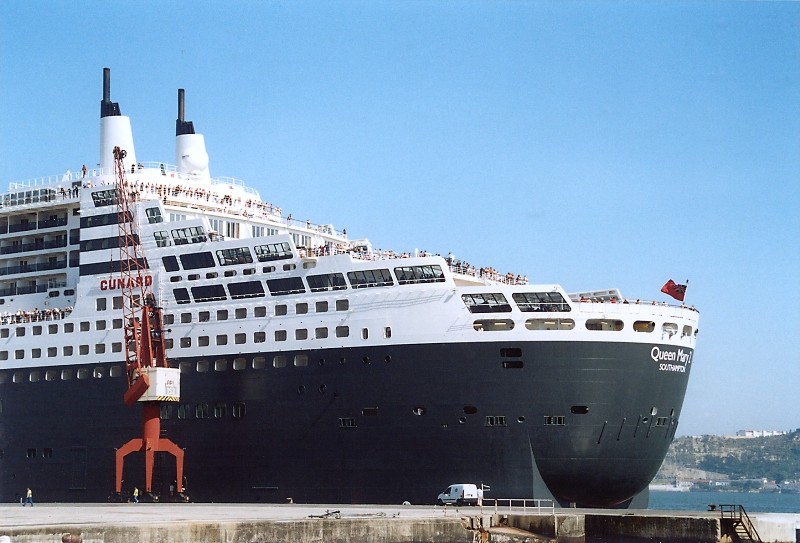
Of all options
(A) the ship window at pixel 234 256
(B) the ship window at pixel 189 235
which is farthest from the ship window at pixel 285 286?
(B) the ship window at pixel 189 235

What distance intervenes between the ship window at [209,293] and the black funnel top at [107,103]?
1406 cm

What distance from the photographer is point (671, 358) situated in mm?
55500

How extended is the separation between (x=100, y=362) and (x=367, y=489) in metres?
15.6

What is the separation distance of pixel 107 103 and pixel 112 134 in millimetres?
1987

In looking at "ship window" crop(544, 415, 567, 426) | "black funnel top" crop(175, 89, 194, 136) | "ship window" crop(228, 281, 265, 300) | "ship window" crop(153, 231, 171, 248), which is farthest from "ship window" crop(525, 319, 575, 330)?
"black funnel top" crop(175, 89, 194, 136)

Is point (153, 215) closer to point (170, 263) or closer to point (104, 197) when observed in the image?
point (170, 263)

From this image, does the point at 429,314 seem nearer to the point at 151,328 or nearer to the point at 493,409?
the point at 493,409

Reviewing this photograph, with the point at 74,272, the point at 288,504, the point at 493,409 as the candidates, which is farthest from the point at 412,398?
the point at 74,272

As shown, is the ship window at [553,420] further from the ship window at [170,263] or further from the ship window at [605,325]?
the ship window at [170,263]

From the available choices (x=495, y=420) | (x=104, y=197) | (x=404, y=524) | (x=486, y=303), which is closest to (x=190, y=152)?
(x=104, y=197)

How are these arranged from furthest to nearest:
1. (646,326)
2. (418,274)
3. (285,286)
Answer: (285,286), (418,274), (646,326)

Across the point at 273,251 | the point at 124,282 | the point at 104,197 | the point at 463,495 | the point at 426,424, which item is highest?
the point at 104,197

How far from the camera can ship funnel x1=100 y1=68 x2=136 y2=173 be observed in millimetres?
68113

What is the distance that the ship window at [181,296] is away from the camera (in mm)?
60594
